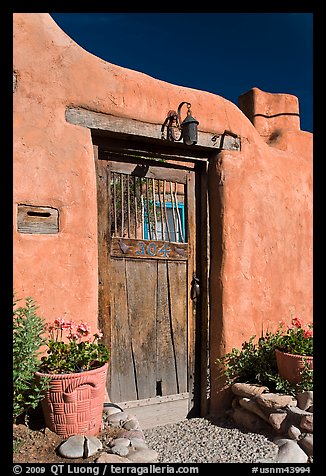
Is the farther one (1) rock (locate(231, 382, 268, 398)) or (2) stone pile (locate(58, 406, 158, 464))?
(1) rock (locate(231, 382, 268, 398))

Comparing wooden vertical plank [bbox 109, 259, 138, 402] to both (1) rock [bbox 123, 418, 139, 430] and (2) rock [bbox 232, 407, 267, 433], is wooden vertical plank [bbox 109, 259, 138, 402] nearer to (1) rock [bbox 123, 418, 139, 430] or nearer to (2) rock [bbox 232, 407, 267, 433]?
(1) rock [bbox 123, 418, 139, 430]

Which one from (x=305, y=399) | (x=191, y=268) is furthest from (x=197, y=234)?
(x=305, y=399)

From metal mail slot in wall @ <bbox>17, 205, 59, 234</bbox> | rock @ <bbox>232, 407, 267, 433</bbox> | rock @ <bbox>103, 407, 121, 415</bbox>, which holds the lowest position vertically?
rock @ <bbox>232, 407, 267, 433</bbox>

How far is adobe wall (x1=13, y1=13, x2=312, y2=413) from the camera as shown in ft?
10.8

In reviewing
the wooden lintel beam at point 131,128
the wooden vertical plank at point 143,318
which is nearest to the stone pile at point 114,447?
the wooden vertical plank at point 143,318

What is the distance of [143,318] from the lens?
405 centimetres

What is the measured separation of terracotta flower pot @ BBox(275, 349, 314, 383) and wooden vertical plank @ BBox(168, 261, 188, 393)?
90 centimetres

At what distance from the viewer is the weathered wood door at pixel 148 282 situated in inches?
154

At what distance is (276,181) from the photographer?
185 inches

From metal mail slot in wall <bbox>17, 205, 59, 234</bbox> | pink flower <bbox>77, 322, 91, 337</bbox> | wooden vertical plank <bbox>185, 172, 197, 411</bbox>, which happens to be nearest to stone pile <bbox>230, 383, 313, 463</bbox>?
wooden vertical plank <bbox>185, 172, 197, 411</bbox>

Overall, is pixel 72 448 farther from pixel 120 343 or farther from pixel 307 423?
pixel 307 423
